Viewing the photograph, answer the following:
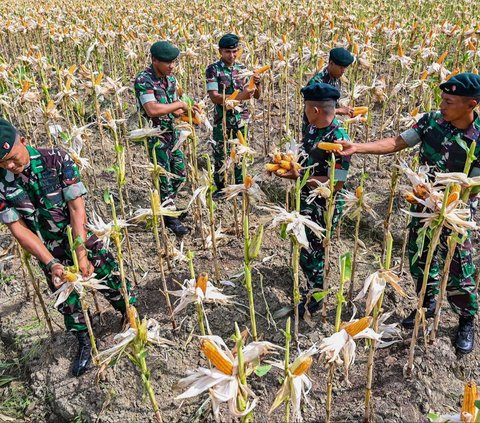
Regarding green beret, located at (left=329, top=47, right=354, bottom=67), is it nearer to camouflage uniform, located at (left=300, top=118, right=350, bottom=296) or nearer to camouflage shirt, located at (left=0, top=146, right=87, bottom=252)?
camouflage uniform, located at (left=300, top=118, right=350, bottom=296)

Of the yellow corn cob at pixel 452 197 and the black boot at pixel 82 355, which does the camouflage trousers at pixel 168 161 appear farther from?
the yellow corn cob at pixel 452 197

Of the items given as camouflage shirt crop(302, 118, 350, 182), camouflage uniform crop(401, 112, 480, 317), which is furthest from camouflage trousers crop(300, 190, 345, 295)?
camouflage uniform crop(401, 112, 480, 317)

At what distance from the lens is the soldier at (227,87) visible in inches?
200

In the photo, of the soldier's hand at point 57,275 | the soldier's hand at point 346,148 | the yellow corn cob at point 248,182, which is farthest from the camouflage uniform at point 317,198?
the soldier's hand at point 57,275

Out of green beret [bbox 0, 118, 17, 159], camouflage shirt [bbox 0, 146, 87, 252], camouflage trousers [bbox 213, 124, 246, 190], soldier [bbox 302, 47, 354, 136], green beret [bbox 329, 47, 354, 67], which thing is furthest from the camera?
camouflage trousers [bbox 213, 124, 246, 190]

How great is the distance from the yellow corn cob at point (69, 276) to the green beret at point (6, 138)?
803 mm

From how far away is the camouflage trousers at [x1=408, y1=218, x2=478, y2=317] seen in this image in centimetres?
311

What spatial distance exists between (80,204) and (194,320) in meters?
1.37

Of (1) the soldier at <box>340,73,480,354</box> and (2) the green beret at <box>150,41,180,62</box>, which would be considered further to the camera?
(2) the green beret at <box>150,41,180,62</box>

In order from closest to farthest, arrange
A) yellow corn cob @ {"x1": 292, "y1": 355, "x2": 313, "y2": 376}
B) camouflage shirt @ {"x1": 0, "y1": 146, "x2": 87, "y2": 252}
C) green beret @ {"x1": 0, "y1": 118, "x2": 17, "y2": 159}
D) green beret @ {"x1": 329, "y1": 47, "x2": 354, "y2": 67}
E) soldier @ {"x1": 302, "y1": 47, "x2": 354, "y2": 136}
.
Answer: yellow corn cob @ {"x1": 292, "y1": 355, "x2": 313, "y2": 376} < green beret @ {"x1": 0, "y1": 118, "x2": 17, "y2": 159} < camouflage shirt @ {"x1": 0, "y1": 146, "x2": 87, "y2": 252} < soldier @ {"x1": 302, "y1": 47, "x2": 354, "y2": 136} < green beret @ {"x1": 329, "y1": 47, "x2": 354, "y2": 67}

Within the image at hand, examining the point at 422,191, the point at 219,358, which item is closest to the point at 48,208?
the point at 219,358

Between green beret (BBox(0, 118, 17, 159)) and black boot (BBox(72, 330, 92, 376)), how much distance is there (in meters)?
1.51

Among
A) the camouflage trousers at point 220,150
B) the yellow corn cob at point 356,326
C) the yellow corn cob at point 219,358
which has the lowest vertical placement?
the camouflage trousers at point 220,150

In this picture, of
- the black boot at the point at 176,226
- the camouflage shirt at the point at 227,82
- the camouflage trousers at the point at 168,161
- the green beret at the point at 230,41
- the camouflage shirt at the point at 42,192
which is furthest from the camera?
the camouflage shirt at the point at 227,82
